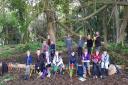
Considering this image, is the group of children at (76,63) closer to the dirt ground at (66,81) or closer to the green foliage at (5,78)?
the dirt ground at (66,81)

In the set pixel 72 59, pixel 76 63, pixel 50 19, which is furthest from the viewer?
pixel 50 19

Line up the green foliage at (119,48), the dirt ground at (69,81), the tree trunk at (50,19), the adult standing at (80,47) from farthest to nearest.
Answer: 1. the green foliage at (119,48)
2. the tree trunk at (50,19)
3. the adult standing at (80,47)
4. the dirt ground at (69,81)

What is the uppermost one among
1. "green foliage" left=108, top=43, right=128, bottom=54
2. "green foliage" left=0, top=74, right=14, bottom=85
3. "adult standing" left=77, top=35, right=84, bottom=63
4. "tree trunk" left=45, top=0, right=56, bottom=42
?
"tree trunk" left=45, top=0, right=56, bottom=42

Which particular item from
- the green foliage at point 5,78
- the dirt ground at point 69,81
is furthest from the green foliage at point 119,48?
the green foliage at point 5,78

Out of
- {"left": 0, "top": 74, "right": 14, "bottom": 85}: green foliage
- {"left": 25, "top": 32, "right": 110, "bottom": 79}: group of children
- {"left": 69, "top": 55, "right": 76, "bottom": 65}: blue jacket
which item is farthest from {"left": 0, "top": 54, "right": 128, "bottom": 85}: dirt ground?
{"left": 69, "top": 55, "right": 76, "bottom": 65}: blue jacket

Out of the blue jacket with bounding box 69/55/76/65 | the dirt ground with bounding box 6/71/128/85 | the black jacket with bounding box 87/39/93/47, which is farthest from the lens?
the black jacket with bounding box 87/39/93/47

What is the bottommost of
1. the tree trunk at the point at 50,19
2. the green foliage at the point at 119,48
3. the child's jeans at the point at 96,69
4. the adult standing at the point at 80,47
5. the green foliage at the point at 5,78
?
the green foliage at the point at 5,78

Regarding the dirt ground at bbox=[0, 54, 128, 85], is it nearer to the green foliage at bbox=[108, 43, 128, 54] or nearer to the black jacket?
the black jacket

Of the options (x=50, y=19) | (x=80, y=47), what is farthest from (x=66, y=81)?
(x=50, y=19)

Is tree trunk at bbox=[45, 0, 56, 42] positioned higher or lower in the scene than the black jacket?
higher

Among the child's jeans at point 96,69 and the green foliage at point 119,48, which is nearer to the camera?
the child's jeans at point 96,69

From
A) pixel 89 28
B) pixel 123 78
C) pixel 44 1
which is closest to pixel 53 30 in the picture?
pixel 44 1

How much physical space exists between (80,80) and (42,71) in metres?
2.36

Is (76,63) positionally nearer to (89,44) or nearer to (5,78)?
(89,44)
